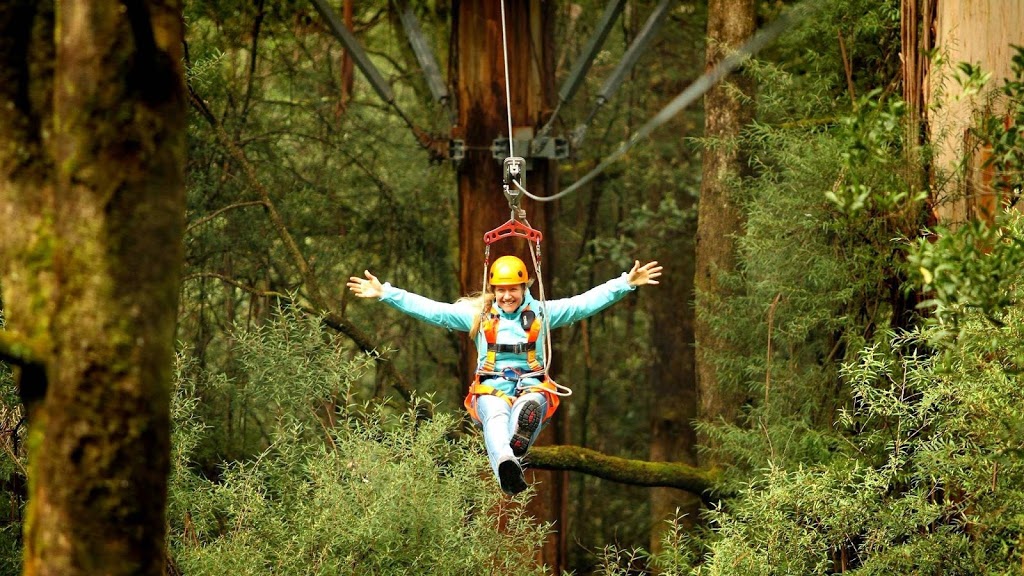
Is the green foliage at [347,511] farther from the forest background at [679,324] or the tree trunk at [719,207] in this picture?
the tree trunk at [719,207]

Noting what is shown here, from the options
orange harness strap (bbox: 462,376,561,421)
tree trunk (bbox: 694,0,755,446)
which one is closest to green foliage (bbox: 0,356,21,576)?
orange harness strap (bbox: 462,376,561,421)

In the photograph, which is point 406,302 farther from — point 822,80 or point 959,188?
point 822,80

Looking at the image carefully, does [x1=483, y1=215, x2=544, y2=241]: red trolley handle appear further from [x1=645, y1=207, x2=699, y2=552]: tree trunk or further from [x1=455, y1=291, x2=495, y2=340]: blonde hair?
[x1=645, y1=207, x2=699, y2=552]: tree trunk

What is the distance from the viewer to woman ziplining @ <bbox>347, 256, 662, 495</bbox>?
269 inches

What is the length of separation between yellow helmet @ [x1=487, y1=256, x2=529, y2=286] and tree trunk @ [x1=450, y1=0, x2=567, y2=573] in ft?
7.33

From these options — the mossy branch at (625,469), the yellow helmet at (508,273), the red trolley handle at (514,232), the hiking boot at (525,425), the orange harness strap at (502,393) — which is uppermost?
the red trolley handle at (514,232)

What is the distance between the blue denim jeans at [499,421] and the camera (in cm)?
652

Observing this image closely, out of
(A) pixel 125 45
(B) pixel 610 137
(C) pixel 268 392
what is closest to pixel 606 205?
(B) pixel 610 137

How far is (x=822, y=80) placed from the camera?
31.2 feet

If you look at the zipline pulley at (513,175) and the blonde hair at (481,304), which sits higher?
the zipline pulley at (513,175)

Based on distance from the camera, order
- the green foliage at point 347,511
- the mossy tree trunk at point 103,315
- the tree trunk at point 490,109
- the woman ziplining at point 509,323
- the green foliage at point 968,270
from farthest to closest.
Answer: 1. the tree trunk at point 490,109
2. the green foliage at point 347,511
3. the woman ziplining at point 509,323
4. the green foliage at point 968,270
5. the mossy tree trunk at point 103,315

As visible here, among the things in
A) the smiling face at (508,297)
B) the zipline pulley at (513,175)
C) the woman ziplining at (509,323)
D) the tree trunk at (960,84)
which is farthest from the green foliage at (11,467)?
the tree trunk at (960,84)

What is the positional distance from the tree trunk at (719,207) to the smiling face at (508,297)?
10.4ft

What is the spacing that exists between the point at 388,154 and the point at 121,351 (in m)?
9.40
